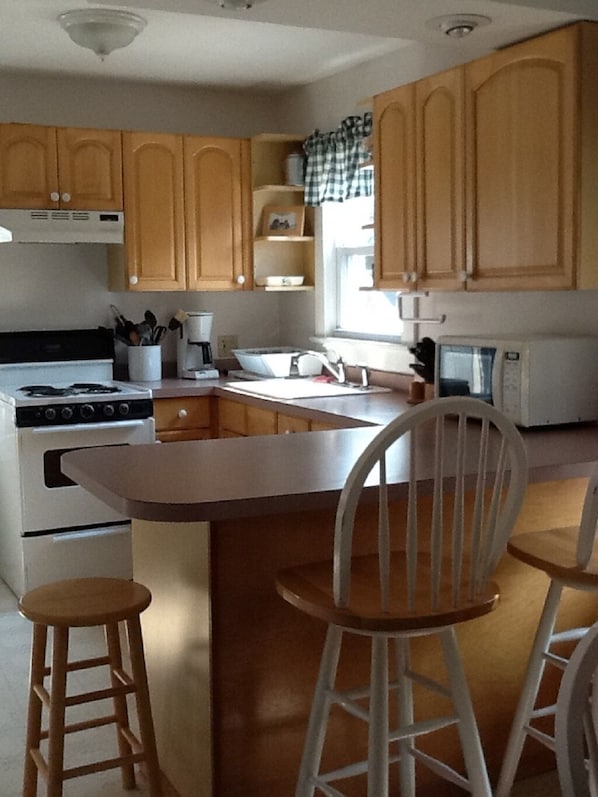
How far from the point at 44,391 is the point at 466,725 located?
2.80 metres

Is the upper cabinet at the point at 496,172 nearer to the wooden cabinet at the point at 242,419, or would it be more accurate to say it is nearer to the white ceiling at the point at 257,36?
the white ceiling at the point at 257,36

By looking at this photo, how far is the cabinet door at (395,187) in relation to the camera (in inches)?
142

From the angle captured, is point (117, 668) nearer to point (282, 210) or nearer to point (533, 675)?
point (533, 675)

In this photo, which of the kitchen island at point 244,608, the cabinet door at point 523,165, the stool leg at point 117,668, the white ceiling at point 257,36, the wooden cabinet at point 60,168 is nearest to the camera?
the kitchen island at point 244,608

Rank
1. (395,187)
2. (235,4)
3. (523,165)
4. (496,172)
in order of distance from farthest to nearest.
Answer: (395,187) → (496,172) → (523,165) → (235,4)

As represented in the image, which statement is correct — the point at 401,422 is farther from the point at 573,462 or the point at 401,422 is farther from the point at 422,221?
the point at 422,221

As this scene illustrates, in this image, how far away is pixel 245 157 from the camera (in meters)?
4.92

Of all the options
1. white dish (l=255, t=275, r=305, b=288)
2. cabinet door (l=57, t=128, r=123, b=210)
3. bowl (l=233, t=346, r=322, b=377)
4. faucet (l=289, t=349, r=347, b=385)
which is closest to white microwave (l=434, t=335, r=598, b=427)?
faucet (l=289, t=349, r=347, b=385)

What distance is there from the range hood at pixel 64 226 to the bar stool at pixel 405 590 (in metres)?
2.67

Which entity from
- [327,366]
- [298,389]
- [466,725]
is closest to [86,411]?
[298,389]

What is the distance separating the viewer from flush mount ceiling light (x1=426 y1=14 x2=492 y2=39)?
2.88 meters

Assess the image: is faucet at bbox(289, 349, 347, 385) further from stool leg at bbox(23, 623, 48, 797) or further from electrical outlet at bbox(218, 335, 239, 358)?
stool leg at bbox(23, 623, 48, 797)

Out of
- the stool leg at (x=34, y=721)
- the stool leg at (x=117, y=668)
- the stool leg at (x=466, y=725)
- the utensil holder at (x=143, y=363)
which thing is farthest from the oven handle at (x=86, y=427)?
the stool leg at (x=466, y=725)

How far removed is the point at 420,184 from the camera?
11.7ft
